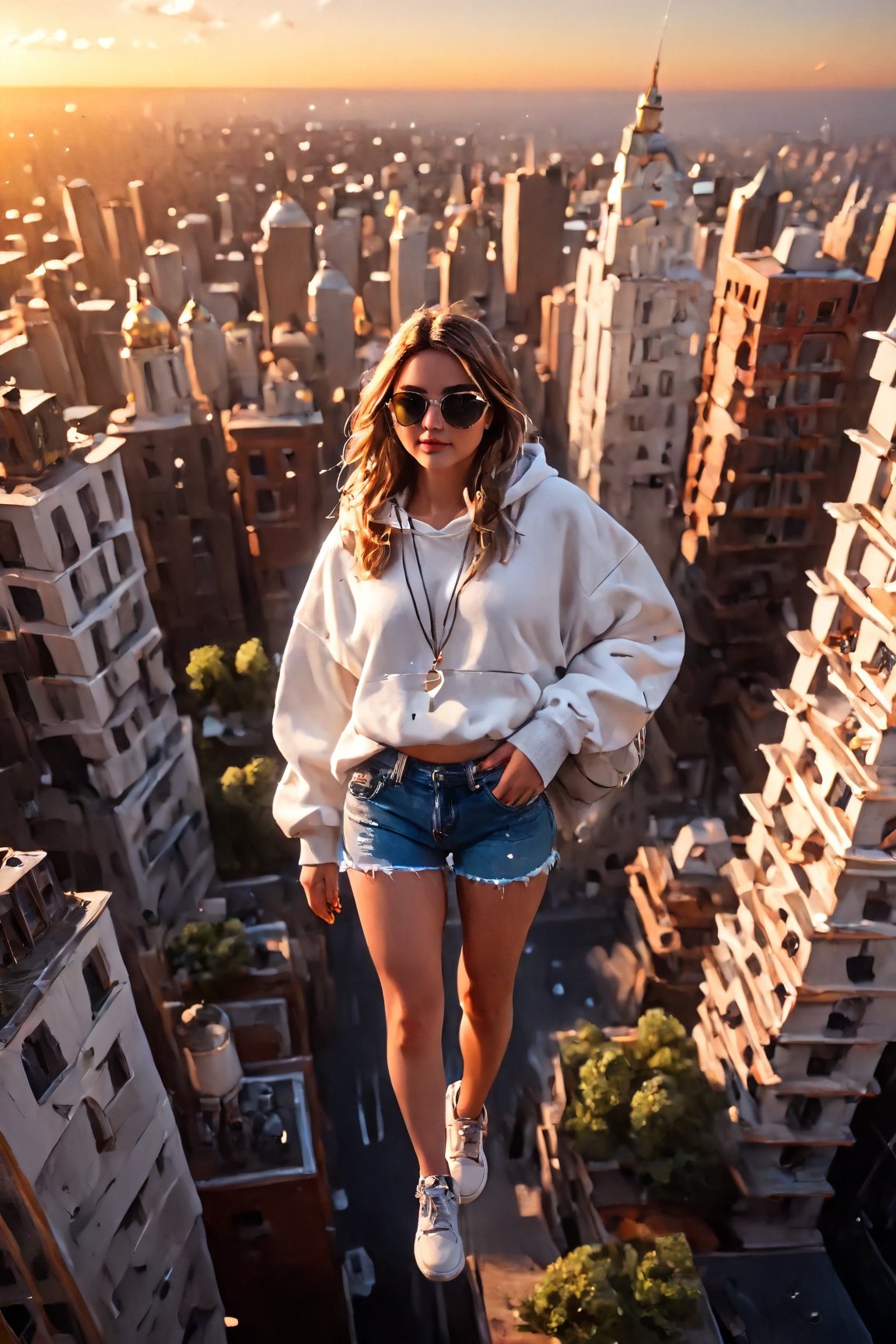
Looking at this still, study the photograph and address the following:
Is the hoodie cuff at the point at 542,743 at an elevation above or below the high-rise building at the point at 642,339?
above

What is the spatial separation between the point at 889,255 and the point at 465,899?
16.1 meters

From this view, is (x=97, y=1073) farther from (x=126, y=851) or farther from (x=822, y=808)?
(x=822, y=808)

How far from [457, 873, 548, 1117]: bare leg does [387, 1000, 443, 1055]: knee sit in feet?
1.09

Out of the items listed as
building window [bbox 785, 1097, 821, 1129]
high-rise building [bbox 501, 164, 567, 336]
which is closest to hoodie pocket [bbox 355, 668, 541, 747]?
building window [bbox 785, 1097, 821, 1129]

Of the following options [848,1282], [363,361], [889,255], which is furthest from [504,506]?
[363,361]

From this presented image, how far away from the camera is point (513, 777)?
13.2 ft

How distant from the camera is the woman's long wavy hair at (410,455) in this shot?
3.99m

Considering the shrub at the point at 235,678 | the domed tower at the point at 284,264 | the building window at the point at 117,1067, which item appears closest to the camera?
the building window at the point at 117,1067

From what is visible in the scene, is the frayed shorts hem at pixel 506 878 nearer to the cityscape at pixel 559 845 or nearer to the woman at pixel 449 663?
the woman at pixel 449 663

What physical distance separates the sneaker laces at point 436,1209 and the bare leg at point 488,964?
0.61 m

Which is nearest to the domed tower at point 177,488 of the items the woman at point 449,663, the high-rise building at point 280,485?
the high-rise building at point 280,485

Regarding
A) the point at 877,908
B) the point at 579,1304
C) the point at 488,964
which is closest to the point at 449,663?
the point at 488,964

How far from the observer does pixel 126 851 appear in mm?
13836

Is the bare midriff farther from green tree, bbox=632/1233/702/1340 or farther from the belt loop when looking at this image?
green tree, bbox=632/1233/702/1340
